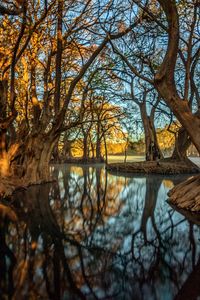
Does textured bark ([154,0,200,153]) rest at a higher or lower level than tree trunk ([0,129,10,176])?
higher

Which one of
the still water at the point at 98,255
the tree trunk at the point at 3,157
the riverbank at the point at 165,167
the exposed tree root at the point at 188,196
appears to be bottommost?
the still water at the point at 98,255

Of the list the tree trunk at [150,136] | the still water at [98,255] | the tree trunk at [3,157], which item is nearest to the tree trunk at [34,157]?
the tree trunk at [3,157]

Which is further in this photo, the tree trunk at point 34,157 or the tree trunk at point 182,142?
the tree trunk at point 182,142

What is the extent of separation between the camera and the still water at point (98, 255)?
3.26 meters

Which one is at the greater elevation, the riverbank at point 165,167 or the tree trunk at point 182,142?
the tree trunk at point 182,142

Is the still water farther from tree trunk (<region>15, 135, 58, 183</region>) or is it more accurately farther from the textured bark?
tree trunk (<region>15, 135, 58, 183</region>)

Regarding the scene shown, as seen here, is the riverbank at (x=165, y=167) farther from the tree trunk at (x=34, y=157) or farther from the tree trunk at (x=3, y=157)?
the tree trunk at (x=3, y=157)

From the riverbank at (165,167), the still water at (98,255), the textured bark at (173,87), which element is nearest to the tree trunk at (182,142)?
the riverbank at (165,167)

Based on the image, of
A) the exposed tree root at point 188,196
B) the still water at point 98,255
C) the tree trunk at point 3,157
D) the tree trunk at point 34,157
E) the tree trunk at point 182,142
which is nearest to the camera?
the still water at point 98,255

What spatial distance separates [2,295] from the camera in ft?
9.84

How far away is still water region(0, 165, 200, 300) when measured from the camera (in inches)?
128

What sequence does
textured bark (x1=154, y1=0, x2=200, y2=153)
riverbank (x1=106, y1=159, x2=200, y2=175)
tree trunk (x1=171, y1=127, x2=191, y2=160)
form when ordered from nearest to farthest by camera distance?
textured bark (x1=154, y1=0, x2=200, y2=153), riverbank (x1=106, y1=159, x2=200, y2=175), tree trunk (x1=171, y1=127, x2=191, y2=160)

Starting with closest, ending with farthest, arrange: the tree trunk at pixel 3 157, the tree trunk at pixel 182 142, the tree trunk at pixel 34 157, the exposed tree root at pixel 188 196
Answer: the exposed tree root at pixel 188 196, the tree trunk at pixel 3 157, the tree trunk at pixel 34 157, the tree trunk at pixel 182 142

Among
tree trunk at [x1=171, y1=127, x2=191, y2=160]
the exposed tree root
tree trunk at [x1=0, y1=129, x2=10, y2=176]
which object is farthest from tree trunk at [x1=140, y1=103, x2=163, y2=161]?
the exposed tree root
